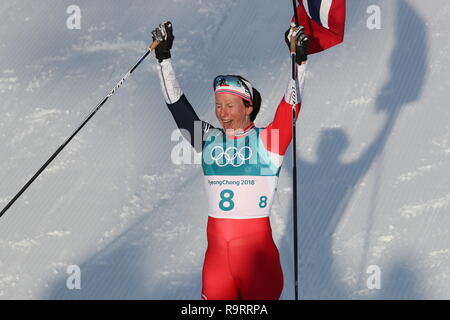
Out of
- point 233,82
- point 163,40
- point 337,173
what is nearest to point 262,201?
point 233,82

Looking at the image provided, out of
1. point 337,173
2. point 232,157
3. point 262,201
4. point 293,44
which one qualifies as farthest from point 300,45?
point 337,173

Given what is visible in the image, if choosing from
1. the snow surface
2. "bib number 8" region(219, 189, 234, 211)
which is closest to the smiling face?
"bib number 8" region(219, 189, 234, 211)

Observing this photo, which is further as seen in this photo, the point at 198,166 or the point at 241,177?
the point at 198,166

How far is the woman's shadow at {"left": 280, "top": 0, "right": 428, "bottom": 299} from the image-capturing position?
5.94 metres

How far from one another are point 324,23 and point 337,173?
2292 mm

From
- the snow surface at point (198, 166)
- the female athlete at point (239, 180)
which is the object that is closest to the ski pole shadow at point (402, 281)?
the snow surface at point (198, 166)

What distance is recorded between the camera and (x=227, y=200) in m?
3.76

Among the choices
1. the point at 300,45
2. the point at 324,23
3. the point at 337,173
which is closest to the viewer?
the point at 300,45

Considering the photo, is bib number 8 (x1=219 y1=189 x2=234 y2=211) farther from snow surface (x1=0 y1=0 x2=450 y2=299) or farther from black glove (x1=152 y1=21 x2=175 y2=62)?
snow surface (x1=0 y1=0 x2=450 y2=299)

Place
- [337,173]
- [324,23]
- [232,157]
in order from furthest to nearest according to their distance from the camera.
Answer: [337,173] → [324,23] → [232,157]

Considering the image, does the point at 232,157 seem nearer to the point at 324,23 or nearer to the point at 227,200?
the point at 227,200

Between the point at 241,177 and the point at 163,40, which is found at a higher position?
the point at 163,40

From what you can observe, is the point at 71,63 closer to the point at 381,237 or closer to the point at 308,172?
the point at 308,172

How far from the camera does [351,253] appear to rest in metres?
5.88
